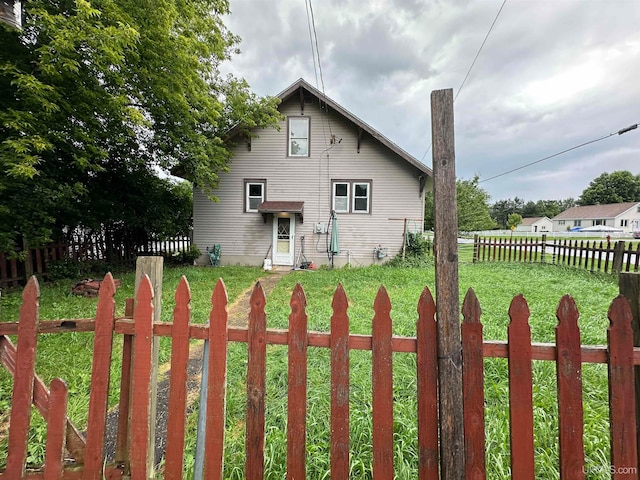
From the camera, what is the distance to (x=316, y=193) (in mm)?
10859

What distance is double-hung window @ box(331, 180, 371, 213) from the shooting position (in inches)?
423

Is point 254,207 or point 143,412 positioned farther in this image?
point 254,207

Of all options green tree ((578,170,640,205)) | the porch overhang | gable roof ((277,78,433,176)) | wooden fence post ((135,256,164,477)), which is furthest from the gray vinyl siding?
green tree ((578,170,640,205))

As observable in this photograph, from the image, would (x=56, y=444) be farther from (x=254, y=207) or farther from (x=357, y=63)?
(x=357, y=63)

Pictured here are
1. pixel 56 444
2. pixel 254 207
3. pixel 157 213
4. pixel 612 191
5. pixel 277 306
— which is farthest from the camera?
pixel 612 191

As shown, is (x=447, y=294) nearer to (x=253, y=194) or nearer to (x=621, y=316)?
(x=621, y=316)

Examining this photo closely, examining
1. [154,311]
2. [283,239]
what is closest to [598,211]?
[283,239]

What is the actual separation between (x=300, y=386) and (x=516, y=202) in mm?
97695

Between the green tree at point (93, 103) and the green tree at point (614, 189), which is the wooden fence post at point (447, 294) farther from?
the green tree at point (614, 189)

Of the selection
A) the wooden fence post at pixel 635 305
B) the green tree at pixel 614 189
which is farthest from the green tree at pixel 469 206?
the green tree at pixel 614 189

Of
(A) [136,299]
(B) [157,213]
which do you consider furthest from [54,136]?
(A) [136,299]

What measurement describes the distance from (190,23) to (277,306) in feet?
25.9

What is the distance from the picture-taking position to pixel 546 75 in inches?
326

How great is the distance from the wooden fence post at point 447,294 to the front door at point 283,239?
9841 mm
